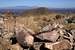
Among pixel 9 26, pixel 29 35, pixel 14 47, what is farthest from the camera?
pixel 9 26

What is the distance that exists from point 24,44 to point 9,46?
0.67 meters

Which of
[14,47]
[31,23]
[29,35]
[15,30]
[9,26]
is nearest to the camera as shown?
[14,47]

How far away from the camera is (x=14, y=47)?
9336 mm

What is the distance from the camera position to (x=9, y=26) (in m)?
11.8

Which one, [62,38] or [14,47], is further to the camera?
[62,38]

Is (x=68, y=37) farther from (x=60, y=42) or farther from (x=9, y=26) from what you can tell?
(x=9, y=26)

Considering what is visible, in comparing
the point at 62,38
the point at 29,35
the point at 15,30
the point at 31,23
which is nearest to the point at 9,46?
the point at 29,35

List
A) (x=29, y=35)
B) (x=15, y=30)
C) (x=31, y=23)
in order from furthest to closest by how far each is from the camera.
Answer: (x=31, y=23) → (x=15, y=30) → (x=29, y=35)

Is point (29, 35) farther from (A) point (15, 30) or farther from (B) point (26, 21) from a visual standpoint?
(B) point (26, 21)

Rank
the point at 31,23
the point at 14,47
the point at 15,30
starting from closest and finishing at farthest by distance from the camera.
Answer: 1. the point at 14,47
2. the point at 15,30
3. the point at 31,23

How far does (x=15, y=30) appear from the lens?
11023 mm

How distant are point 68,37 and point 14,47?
102 inches

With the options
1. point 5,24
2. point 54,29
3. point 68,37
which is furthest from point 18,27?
point 68,37

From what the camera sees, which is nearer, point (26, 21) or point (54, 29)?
point (54, 29)
